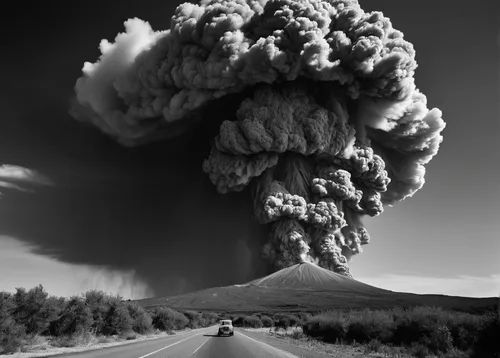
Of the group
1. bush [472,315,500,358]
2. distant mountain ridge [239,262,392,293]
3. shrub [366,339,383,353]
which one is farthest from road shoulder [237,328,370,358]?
distant mountain ridge [239,262,392,293]

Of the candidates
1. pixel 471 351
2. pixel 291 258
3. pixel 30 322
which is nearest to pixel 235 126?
pixel 291 258

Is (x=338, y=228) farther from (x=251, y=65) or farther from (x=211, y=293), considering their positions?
(x=211, y=293)

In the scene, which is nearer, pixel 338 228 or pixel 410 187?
pixel 338 228

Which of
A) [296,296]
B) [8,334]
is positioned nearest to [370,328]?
[8,334]

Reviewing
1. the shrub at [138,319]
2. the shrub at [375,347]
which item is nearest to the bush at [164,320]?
the shrub at [138,319]

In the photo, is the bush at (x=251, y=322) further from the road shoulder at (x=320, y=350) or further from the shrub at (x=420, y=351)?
the shrub at (x=420, y=351)

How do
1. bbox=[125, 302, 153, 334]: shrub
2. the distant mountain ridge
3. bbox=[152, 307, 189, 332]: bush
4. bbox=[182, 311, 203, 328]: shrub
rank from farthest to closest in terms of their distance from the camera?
1. the distant mountain ridge
2. bbox=[182, 311, 203, 328]: shrub
3. bbox=[152, 307, 189, 332]: bush
4. bbox=[125, 302, 153, 334]: shrub

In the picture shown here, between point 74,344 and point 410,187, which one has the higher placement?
point 410,187

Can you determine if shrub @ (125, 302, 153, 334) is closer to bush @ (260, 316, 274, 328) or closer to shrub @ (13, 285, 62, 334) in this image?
shrub @ (13, 285, 62, 334)
